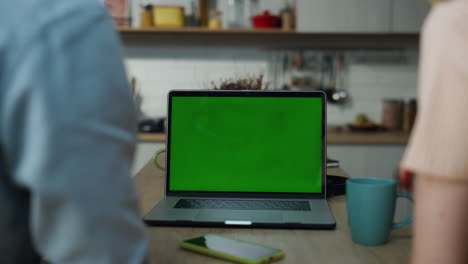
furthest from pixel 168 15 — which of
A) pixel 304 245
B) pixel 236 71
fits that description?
pixel 304 245

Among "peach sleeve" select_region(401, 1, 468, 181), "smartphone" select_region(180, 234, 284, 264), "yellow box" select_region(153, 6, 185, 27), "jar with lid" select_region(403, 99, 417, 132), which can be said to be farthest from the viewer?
"jar with lid" select_region(403, 99, 417, 132)

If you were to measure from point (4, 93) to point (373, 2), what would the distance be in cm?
306

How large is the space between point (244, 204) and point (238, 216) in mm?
105

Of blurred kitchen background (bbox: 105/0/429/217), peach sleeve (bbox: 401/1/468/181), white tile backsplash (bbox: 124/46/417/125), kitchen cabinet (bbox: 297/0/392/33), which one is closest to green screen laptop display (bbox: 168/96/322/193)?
peach sleeve (bbox: 401/1/468/181)

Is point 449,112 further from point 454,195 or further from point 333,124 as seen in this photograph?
point 333,124

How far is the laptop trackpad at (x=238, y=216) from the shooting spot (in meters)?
1.02

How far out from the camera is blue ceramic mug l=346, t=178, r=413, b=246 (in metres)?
0.88

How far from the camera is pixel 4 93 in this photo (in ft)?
1.43

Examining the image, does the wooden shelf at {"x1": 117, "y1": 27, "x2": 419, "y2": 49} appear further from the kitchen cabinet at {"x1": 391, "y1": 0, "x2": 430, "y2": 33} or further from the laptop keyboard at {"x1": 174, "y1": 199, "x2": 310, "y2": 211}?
the laptop keyboard at {"x1": 174, "y1": 199, "x2": 310, "y2": 211}

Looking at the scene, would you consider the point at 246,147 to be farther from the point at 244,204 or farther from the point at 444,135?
the point at 444,135

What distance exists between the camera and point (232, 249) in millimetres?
846

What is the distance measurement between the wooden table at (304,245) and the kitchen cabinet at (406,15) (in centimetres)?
242

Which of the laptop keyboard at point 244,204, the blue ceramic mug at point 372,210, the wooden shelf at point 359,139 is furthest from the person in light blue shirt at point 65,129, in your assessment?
the wooden shelf at point 359,139

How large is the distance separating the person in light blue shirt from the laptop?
672 mm
